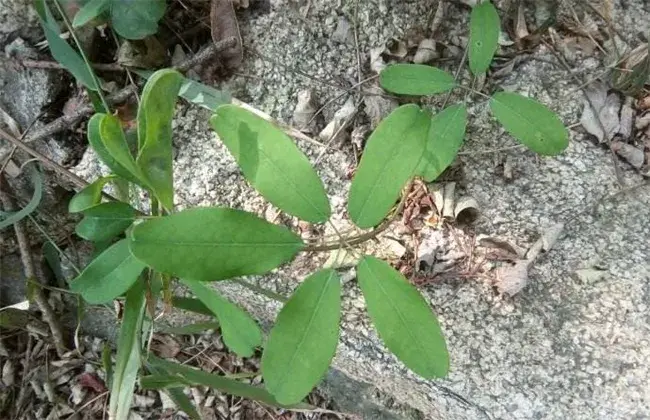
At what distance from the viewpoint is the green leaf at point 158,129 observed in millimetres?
884

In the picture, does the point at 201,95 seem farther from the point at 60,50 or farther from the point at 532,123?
the point at 532,123

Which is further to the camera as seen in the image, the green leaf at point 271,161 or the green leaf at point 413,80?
the green leaf at point 413,80

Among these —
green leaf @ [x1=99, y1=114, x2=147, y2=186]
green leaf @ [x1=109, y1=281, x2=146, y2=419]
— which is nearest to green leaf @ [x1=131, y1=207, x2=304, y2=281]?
green leaf @ [x1=99, y1=114, x2=147, y2=186]

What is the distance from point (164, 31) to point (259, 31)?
0.61 feet

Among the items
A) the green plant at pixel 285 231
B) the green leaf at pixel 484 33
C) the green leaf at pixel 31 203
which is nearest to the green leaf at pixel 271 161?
the green plant at pixel 285 231

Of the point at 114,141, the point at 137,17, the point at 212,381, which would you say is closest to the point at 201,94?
the point at 137,17

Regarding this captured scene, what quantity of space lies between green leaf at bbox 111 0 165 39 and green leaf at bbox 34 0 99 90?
0.09 meters

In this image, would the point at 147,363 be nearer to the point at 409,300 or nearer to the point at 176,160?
the point at 176,160

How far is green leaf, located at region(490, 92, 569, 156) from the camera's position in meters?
1.15

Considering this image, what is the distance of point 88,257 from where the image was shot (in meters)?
1.63

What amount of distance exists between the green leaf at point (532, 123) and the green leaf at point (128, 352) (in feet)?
2.27

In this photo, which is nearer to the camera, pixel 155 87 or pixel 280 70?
pixel 155 87

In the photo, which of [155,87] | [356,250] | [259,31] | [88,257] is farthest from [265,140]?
[88,257]

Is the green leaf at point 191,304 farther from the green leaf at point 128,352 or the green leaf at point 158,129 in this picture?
the green leaf at point 158,129
